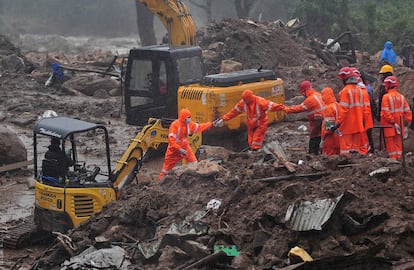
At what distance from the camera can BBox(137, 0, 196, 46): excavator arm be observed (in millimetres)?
21234

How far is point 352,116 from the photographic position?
1181 cm

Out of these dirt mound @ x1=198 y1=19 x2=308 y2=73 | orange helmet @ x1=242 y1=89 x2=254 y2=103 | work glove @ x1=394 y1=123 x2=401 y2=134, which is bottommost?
work glove @ x1=394 y1=123 x2=401 y2=134

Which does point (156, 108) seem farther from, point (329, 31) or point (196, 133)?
point (329, 31)

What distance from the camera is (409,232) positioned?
7.71 m

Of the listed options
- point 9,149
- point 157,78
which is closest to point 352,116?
point 157,78

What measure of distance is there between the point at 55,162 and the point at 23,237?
1.34 metres

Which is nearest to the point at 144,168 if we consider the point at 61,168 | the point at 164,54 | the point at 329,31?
the point at 164,54

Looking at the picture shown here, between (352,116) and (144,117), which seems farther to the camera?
(144,117)

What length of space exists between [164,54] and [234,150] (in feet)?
8.41

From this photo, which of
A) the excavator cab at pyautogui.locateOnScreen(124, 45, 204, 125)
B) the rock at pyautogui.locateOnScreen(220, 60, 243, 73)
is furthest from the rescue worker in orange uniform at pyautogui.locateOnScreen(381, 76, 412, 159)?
the rock at pyautogui.locateOnScreen(220, 60, 243, 73)

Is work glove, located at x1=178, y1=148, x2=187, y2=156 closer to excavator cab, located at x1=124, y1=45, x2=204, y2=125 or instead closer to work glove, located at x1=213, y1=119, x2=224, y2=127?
work glove, located at x1=213, y1=119, x2=224, y2=127

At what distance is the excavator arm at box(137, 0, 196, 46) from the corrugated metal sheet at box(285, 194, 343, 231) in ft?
43.8

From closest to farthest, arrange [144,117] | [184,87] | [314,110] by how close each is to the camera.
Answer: [314,110]
[184,87]
[144,117]

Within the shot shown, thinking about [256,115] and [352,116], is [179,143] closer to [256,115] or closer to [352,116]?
[256,115]
